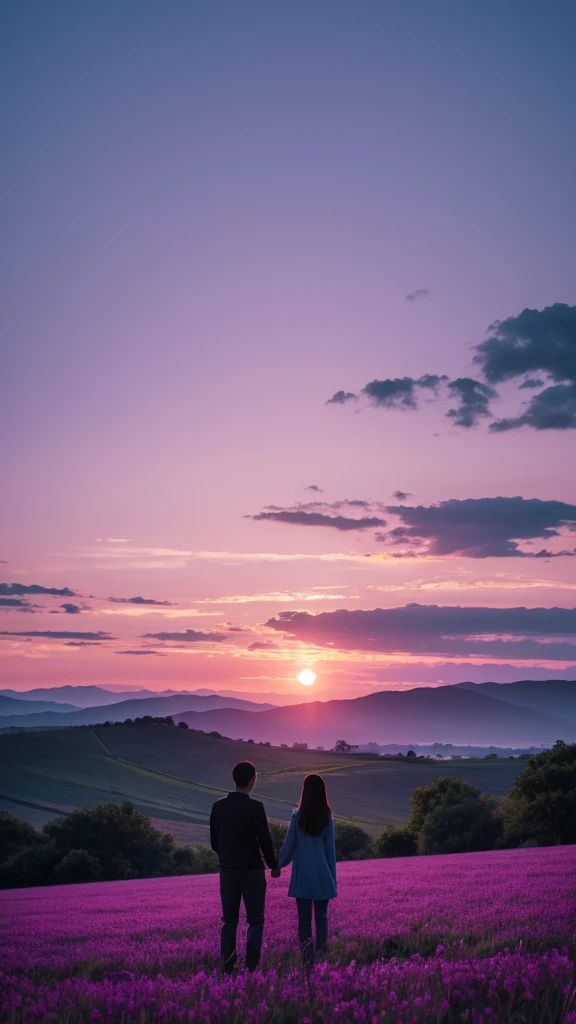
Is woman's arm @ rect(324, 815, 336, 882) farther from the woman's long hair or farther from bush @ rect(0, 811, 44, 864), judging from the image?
bush @ rect(0, 811, 44, 864)

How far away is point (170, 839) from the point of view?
1795 inches

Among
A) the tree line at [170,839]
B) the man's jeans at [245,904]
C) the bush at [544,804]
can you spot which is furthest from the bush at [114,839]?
the man's jeans at [245,904]

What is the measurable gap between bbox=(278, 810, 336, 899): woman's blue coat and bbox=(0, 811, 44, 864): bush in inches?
1530

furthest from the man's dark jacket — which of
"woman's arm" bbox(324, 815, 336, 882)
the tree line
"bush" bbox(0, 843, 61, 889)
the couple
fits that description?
"bush" bbox(0, 843, 61, 889)

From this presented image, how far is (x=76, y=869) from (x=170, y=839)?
26.2 feet

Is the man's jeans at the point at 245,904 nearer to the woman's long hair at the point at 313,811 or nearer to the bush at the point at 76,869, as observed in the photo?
the woman's long hair at the point at 313,811

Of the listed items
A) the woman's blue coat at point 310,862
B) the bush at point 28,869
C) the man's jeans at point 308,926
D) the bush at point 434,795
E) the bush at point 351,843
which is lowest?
the bush at point 351,843

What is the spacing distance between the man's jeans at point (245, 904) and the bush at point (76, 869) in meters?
32.8

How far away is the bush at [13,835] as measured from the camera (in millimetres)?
43750

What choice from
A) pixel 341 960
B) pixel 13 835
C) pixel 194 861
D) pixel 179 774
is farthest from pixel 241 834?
pixel 179 774

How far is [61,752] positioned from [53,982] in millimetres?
130985

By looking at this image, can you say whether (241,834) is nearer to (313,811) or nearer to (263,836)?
Answer: (263,836)

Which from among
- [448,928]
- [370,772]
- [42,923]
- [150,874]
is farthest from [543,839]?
[370,772]

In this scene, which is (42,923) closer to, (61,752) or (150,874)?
(150,874)
